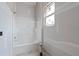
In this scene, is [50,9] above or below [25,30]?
above

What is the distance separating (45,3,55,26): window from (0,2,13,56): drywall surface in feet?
1.98

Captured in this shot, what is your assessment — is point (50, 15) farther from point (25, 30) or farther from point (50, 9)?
point (25, 30)

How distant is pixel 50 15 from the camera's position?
158 cm

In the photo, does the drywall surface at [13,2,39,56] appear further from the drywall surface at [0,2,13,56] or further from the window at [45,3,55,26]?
the window at [45,3,55,26]

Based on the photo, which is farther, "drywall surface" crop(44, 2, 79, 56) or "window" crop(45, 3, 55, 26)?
"window" crop(45, 3, 55, 26)

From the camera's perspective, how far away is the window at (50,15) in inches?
59.9

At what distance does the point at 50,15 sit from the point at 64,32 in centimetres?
41

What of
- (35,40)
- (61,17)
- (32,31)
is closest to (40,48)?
(35,40)

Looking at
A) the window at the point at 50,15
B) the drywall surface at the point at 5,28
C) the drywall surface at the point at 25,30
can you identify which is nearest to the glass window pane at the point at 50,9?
the window at the point at 50,15

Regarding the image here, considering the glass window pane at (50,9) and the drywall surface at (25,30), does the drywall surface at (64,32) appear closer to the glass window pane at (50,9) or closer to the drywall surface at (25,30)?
the glass window pane at (50,9)

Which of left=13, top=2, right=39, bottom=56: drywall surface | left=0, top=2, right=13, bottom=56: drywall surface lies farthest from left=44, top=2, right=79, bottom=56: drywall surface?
left=0, top=2, right=13, bottom=56: drywall surface

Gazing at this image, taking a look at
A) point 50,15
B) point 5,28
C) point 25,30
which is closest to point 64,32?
point 50,15

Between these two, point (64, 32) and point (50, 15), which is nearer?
point (64, 32)

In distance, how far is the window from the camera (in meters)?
1.52
